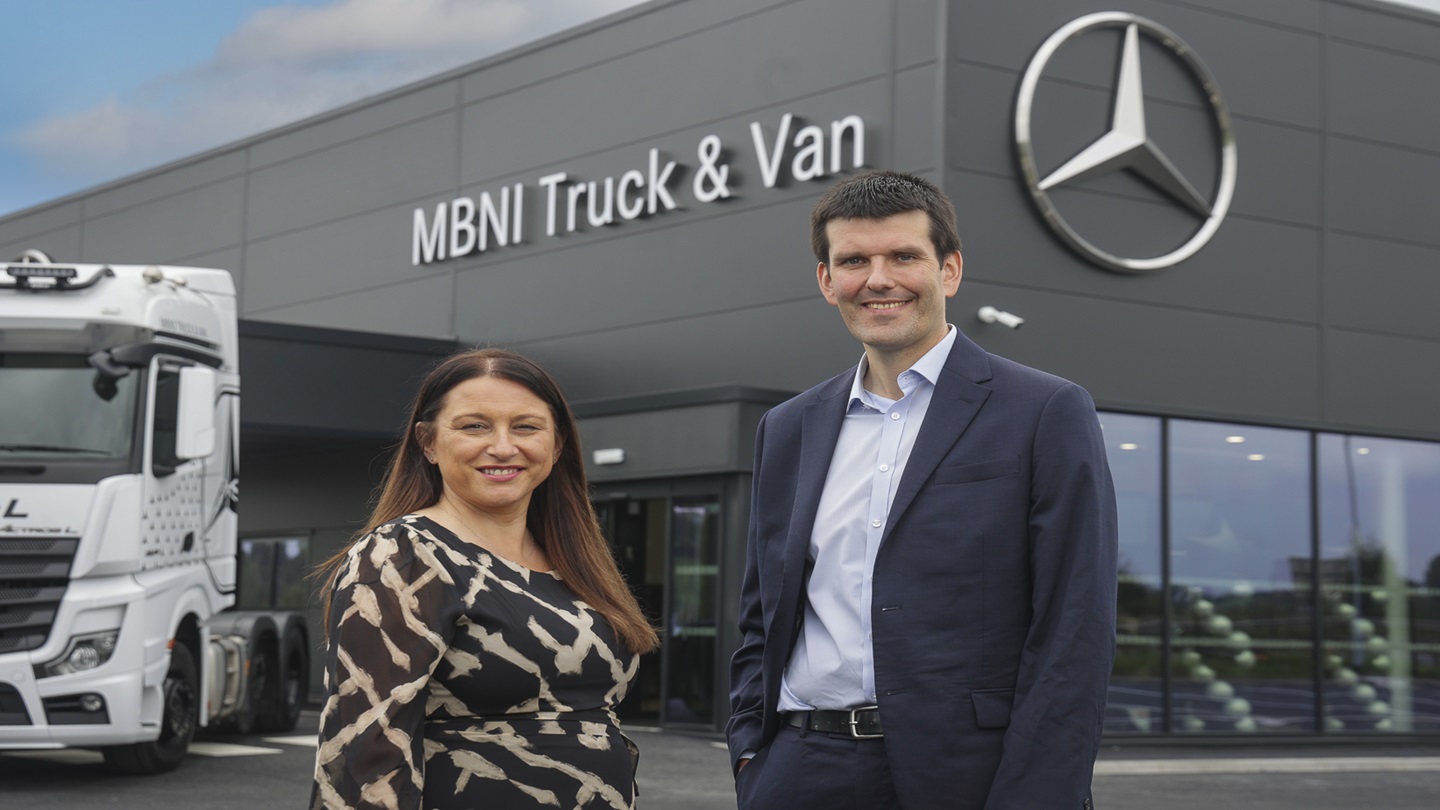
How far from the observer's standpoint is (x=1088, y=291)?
16547mm

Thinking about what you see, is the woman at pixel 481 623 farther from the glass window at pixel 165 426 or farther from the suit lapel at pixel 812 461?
the glass window at pixel 165 426

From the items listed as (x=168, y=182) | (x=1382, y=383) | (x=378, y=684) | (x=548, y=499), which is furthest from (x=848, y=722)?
(x=168, y=182)

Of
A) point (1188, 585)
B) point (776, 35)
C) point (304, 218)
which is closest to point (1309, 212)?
point (1188, 585)

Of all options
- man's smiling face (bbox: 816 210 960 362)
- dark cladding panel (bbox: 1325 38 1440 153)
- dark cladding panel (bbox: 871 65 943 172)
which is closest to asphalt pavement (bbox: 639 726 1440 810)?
dark cladding panel (bbox: 871 65 943 172)

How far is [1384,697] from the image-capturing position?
716 inches

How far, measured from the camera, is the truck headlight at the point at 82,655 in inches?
415

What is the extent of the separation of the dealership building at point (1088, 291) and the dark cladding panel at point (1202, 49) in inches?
1.4

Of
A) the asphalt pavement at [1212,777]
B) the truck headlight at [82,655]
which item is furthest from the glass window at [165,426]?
the asphalt pavement at [1212,777]

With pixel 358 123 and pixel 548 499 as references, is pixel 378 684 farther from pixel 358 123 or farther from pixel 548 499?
pixel 358 123

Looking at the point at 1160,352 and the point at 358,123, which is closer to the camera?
the point at 1160,352

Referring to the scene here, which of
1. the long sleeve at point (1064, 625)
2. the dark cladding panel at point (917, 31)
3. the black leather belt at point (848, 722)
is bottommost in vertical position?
the black leather belt at point (848, 722)

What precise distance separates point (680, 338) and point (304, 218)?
8178 millimetres

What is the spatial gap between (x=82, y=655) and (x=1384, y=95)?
1467 centimetres

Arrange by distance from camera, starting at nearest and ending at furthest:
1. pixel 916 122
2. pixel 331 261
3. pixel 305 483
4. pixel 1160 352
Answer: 1. pixel 916 122
2. pixel 1160 352
3. pixel 305 483
4. pixel 331 261
